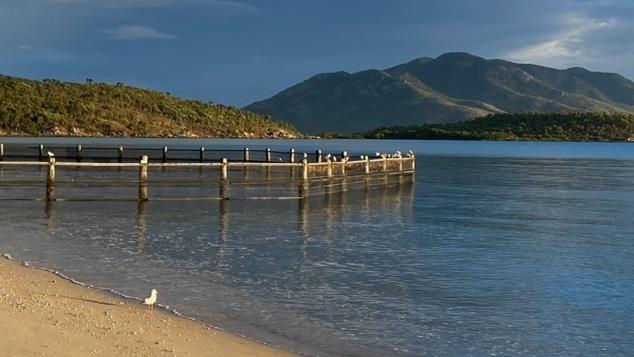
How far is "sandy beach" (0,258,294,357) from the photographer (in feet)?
32.0

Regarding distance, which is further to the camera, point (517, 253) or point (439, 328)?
point (517, 253)

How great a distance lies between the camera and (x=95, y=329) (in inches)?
424

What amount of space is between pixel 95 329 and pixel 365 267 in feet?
26.6

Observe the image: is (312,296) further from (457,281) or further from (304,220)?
(304,220)

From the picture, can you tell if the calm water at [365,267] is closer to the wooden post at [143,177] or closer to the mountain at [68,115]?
the wooden post at [143,177]

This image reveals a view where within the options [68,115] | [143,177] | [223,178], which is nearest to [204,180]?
[223,178]

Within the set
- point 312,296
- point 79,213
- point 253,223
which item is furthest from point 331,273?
point 79,213

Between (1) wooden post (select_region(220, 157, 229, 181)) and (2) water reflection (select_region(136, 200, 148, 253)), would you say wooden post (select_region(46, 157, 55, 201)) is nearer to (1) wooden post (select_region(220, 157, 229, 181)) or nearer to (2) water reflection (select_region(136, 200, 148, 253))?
(2) water reflection (select_region(136, 200, 148, 253))

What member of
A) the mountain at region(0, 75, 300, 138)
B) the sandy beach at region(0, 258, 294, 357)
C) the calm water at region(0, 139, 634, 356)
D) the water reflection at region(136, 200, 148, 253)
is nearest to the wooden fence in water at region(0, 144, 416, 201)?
the water reflection at region(136, 200, 148, 253)

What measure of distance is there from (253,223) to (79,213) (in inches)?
270

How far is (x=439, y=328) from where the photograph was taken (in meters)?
12.2

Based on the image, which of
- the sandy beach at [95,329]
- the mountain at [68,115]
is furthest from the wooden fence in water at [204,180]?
the mountain at [68,115]

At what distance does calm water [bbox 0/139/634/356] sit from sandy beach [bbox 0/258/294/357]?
2.42 feet

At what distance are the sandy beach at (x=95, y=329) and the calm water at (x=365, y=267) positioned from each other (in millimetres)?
739
